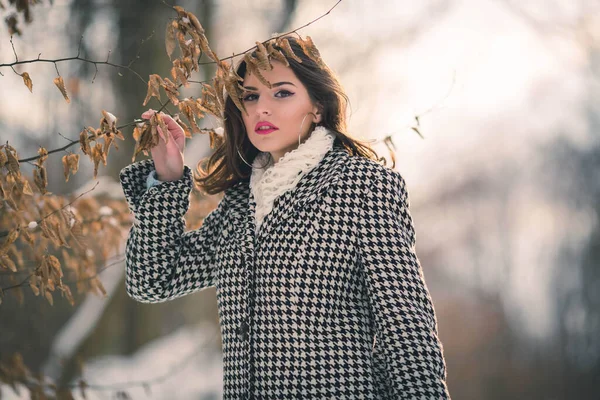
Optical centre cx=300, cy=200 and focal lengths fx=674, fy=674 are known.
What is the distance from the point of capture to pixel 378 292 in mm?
1675

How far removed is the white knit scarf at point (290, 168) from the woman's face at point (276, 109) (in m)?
0.05

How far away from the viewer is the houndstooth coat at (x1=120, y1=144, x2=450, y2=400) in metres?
1.65

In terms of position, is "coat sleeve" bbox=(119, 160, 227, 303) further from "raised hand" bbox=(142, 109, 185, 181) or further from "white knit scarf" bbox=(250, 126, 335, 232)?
"white knit scarf" bbox=(250, 126, 335, 232)

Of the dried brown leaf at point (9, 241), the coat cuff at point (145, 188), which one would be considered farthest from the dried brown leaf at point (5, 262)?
the coat cuff at point (145, 188)

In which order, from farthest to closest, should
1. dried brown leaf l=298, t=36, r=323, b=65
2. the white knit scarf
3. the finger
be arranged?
1. the white knit scarf
2. the finger
3. dried brown leaf l=298, t=36, r=323, b=65

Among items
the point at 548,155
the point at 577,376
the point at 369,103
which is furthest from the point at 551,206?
the point at 369,103

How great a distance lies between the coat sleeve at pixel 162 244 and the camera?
1962 mm

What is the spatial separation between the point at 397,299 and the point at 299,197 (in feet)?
1.32

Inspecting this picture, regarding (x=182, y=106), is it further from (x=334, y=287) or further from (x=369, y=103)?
(x=369, y=103)

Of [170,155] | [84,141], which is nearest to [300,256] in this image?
[170,155]

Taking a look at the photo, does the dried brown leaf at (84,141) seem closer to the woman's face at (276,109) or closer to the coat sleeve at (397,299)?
the woman's face at (276,109)

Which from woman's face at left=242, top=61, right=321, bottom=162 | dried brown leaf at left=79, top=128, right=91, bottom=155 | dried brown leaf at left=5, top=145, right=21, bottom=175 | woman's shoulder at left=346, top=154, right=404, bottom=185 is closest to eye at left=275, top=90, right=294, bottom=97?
woman's face at left=242, top=61, right=321, bottom=162

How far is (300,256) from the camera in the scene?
5.87 feet

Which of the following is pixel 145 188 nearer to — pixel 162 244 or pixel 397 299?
pixel 162 244
